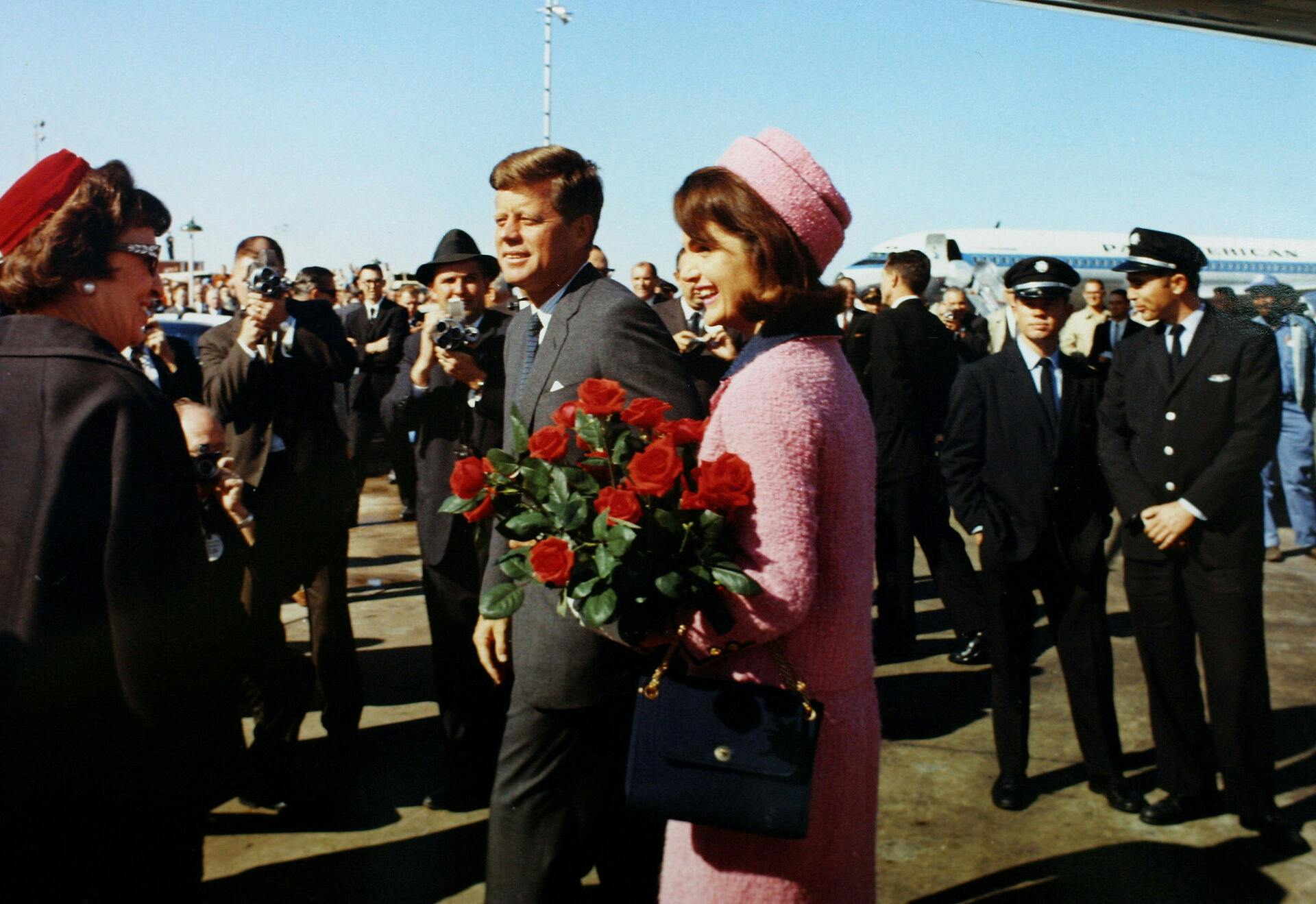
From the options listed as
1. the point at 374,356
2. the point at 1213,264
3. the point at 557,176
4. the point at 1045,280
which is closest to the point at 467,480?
the point at 557,176

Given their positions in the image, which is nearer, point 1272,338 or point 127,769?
point 127,769

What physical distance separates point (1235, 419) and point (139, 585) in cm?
364

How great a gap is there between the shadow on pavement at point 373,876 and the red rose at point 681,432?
2.37 metres

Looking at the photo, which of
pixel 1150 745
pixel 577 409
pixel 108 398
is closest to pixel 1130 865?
pixel 1150 745

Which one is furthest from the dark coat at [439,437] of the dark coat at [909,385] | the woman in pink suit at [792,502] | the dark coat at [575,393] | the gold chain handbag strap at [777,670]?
the dark coat at [909,385]

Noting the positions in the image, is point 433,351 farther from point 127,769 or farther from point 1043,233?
point 1043,233

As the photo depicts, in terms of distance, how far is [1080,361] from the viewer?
4488mm

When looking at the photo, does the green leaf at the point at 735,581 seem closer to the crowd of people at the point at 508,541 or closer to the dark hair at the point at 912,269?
the crowd of people at the point at 508,541

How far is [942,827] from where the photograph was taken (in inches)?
166

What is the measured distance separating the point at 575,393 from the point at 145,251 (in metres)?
1.03

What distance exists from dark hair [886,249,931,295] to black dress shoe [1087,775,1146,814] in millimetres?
3398

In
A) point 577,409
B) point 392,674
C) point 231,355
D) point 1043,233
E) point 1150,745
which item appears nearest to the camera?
point 577,409

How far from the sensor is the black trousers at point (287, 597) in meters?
4.34

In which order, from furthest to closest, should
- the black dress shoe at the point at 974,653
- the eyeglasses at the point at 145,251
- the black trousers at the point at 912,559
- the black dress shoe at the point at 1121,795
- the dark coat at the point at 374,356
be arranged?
1. the black trousers at the point at 912,559
2. the black dress shoe at the point at 974,653
3. the dark coat at the point at 374,356
4. the black dress shoe at the point at 1121,795
5. the eyeglasses at the point at 145,251
